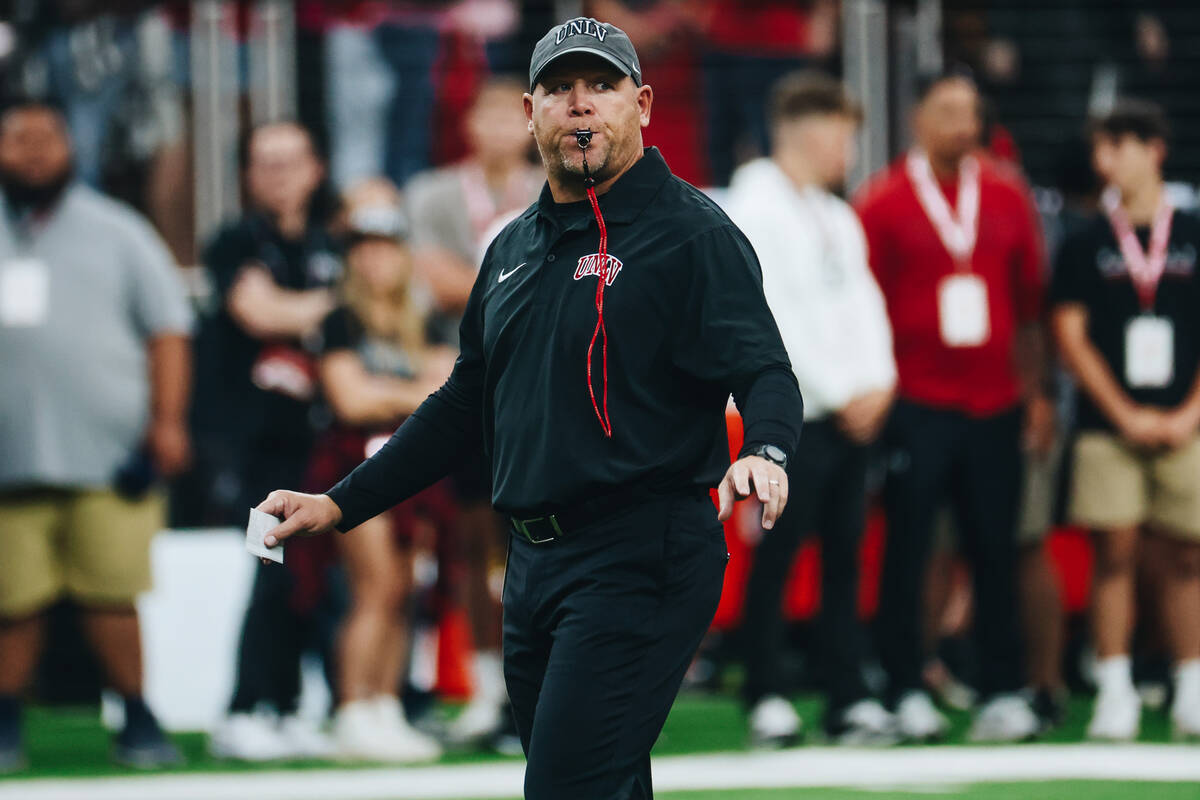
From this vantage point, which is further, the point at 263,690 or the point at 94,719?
the point at 94,719

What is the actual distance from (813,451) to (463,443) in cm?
356

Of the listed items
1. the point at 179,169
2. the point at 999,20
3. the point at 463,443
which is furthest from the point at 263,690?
the point at 999,20

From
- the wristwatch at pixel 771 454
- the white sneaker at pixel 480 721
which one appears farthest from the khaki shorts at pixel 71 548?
the wristwatch at pixel 771 454

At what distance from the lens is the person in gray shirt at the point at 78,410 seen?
770cm

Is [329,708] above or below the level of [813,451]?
below

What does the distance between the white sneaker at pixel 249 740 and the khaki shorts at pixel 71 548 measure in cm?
65

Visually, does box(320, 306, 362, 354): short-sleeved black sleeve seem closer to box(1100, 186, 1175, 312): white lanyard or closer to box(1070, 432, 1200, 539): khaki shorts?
box(1070, 432, 1200, 539): khaki shorts

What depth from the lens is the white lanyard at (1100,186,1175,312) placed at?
26.5 ft

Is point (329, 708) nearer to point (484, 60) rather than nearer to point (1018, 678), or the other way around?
point (1018, 678)

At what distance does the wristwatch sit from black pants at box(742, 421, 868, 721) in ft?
12.8

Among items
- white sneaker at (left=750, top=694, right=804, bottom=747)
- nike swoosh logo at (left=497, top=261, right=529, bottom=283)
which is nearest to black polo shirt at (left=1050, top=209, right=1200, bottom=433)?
white sneaker at (left=750, top=694, right=804, bottom=747)

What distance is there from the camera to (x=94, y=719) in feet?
31.0

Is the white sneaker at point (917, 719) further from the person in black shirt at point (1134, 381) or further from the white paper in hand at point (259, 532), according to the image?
the white paper in hand at point (259, 532)

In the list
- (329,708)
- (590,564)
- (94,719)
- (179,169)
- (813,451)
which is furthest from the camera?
(179,169)
